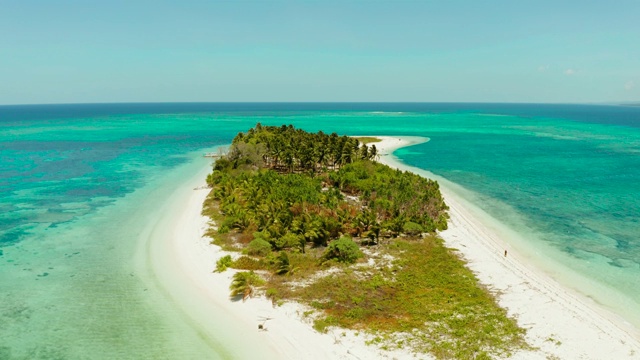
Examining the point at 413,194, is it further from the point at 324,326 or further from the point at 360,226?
the point at 324,326

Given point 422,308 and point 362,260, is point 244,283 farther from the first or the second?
point 422,308

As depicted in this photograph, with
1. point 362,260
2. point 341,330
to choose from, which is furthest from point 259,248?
point 341,330

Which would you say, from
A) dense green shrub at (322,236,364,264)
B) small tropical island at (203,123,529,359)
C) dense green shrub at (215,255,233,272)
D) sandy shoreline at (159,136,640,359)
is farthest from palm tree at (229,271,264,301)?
dense green shrub at (322,236,364,264)

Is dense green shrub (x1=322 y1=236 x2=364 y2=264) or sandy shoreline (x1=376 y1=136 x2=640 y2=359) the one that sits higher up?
dense green shrub (x1=322 y1=236 x2=364 y2=264)

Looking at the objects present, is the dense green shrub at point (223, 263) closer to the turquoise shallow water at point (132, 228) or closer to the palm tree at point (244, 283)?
the palm tree at point (244, 283)

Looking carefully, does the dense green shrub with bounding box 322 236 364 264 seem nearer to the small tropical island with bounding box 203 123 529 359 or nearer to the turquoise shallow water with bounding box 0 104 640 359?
the small tropical island with bounding box 203 123 529 359

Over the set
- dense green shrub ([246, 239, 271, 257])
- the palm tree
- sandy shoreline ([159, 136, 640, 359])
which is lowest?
sandy shoreline ([159, 136, 640, 359])

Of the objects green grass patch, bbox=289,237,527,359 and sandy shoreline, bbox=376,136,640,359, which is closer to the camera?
sandy shoreline, bbox=376,136,640,359
